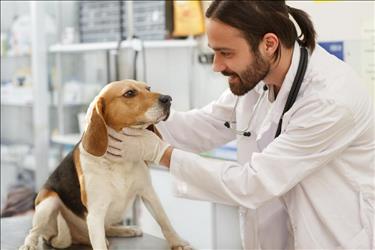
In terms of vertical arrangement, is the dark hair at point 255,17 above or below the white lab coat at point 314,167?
above

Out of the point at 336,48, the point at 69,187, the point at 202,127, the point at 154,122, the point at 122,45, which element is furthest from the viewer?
the point at 122,45

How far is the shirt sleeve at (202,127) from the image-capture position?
1.83m

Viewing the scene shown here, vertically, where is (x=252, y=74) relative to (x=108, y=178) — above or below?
above

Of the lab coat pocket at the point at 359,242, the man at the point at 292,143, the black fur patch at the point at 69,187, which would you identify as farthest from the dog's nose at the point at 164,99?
the lab coat pocket at the point at 359,242

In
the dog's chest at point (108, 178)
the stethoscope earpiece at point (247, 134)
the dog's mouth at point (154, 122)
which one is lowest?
the dog's chest at point (108, 178)

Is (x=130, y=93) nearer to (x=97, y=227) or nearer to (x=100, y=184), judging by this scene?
(x=100, y=184)

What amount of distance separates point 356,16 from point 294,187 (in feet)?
4.34

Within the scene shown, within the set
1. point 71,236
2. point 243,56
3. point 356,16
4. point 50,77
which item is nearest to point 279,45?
point 243,56

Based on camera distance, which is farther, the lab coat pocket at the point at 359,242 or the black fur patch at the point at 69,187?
the black fur patch at the point at 69,187

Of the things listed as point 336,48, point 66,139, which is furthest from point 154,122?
point 66,139

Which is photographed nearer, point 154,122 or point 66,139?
point 154,122

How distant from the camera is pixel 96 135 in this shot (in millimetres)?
1438

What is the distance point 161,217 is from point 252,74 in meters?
0.54

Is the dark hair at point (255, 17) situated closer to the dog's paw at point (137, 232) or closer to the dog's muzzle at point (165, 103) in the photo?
the dog's muzzle at point (165, 103)
